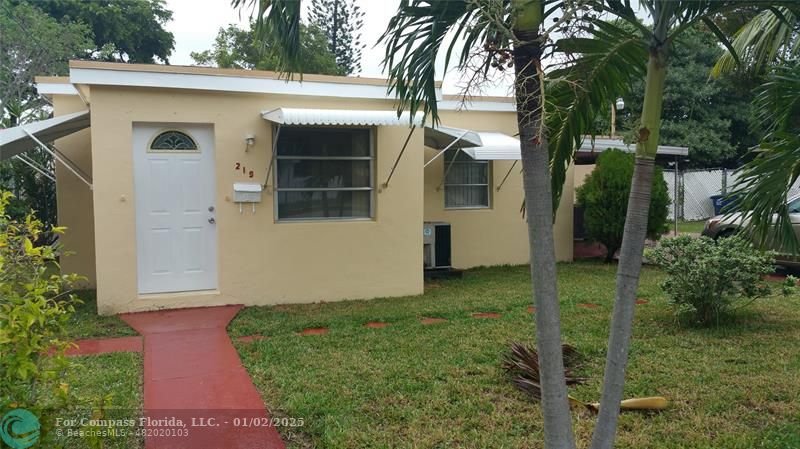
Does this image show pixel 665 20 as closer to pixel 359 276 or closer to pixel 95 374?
pixel 95 374

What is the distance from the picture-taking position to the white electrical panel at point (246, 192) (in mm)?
7285

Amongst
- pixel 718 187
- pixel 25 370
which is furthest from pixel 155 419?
pixel 718 187

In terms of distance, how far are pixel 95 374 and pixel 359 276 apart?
388cm

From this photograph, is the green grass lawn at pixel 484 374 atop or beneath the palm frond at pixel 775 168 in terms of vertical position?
beneath

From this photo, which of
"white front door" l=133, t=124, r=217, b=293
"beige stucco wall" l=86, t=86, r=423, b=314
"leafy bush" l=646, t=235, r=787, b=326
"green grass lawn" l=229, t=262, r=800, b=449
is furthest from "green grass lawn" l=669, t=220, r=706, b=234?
"white front door" l=133, t=124, r=217, b=293

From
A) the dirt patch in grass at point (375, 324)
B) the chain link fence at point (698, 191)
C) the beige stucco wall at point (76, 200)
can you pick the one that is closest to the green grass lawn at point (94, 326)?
the beige stucco wall at point (76, 200)

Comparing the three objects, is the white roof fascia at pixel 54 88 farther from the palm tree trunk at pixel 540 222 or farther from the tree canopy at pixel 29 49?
the tree canopy at pixel 29 49

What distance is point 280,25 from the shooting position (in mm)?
3174

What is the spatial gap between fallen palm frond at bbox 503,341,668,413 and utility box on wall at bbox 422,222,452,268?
4613mm

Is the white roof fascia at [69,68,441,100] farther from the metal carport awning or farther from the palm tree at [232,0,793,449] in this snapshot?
the palm tree at [232,0,793,449]

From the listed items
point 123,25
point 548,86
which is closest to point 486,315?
point 548,86

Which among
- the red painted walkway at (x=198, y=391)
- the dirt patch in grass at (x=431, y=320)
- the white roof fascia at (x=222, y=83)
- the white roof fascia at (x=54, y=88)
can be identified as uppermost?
the white roof fascia at (x=54, y=88)

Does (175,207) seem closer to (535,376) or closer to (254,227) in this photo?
(254,227)

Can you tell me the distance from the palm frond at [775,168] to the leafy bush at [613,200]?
247 inches
